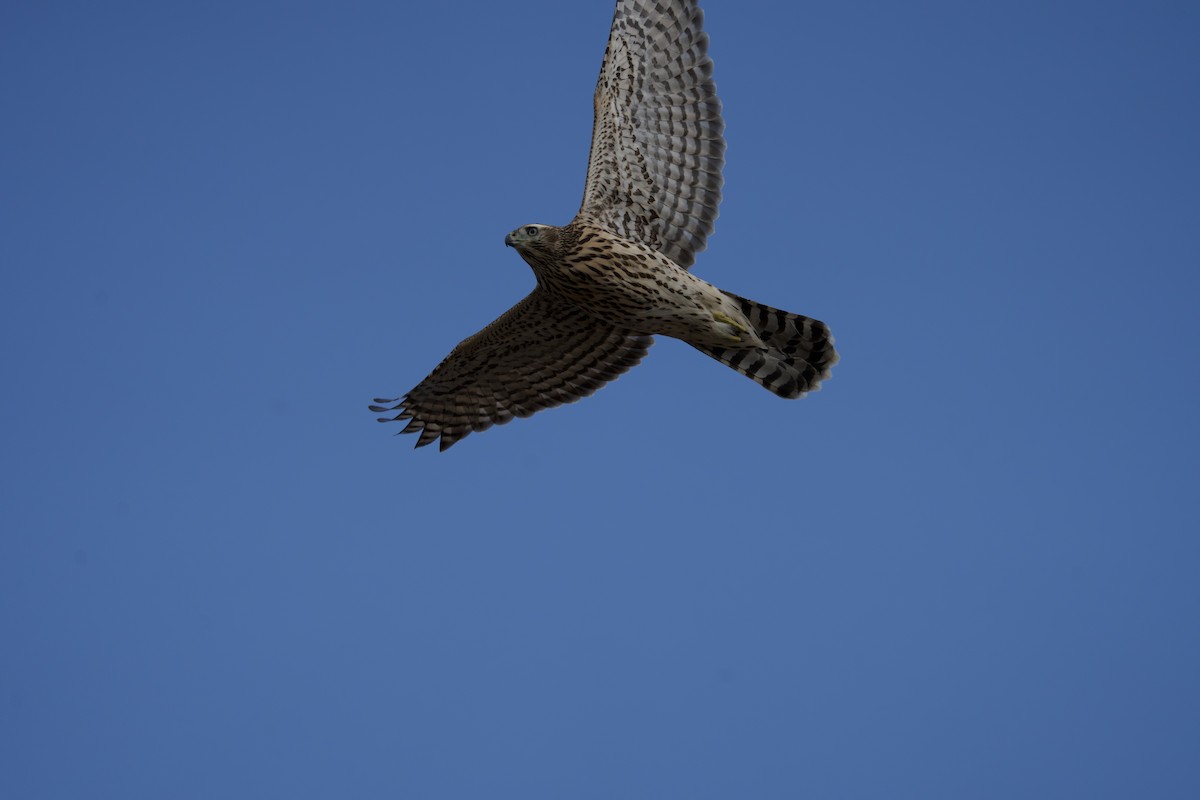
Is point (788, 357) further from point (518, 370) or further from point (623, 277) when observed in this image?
point (518, 370)

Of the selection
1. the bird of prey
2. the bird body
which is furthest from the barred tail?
the bird body

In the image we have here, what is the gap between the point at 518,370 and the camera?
41.5 feet

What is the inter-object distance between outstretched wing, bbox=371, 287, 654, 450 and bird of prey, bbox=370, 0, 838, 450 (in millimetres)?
11

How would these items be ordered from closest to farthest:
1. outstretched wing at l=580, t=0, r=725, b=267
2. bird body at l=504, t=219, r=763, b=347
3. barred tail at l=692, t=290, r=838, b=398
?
bird body at l=504, t=219, r=763, b=347 < outstretched wing at l=580, t=0, r=725, b=267 < barred tail at l=692, t=290, r=838, b=398

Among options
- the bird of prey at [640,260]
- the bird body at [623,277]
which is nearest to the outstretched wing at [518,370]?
the bird of prey at [640,260]

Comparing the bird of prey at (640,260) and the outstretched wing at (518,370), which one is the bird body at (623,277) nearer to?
the bird of prey at (640,260)

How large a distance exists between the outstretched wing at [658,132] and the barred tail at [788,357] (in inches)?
32.1

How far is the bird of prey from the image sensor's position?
37.0 ft

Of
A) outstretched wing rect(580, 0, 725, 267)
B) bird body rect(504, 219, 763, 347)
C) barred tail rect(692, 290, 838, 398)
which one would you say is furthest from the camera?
barred tail rect(692, 290, 838, 398)

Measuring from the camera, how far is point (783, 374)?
12195 mm

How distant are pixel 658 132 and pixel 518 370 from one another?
2.17 meters

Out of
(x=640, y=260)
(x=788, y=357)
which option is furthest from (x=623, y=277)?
(x=788, y=357)

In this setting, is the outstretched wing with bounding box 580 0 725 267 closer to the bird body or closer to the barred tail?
the bird body

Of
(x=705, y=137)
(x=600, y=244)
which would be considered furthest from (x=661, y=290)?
(x=705, y=137)
